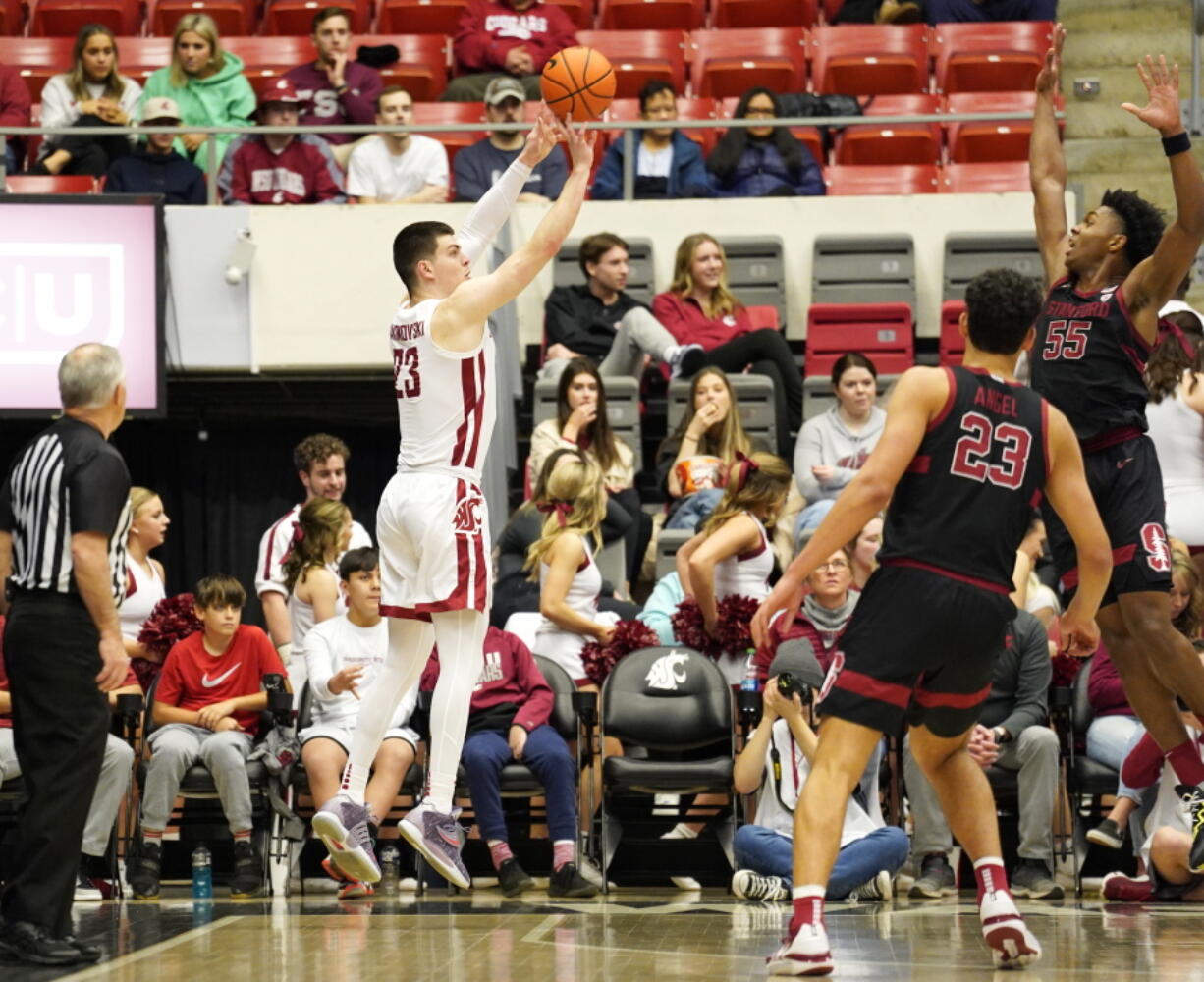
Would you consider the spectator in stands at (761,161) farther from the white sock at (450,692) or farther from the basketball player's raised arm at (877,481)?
the basketball player's raised arm at (877,481)

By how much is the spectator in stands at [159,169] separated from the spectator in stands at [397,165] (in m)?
1.06

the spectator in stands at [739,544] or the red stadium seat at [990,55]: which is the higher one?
→ the red stadium seat at [990,55]

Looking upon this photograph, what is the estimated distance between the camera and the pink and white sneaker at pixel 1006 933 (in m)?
5.51

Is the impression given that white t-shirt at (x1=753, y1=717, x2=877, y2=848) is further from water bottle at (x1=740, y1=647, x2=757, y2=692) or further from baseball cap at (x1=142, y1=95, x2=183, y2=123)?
baseball cap at (x1=142, y1=95, x2=183, y2=123)

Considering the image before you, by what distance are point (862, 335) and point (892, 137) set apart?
2.23 metres

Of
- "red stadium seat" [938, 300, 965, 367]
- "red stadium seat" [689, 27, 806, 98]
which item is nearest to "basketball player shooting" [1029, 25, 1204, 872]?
"red stadium seat" [938, 300, 965, 367]

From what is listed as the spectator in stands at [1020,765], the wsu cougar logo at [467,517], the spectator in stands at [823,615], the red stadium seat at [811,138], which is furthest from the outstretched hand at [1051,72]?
the red stadium seat at [811,138]

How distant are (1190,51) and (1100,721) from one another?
22.5ft

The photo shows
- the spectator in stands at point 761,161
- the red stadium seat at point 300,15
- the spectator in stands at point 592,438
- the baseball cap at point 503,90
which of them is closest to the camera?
the spectator in stands at point 592,438

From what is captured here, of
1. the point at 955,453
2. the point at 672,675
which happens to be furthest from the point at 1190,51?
the point at 955,453

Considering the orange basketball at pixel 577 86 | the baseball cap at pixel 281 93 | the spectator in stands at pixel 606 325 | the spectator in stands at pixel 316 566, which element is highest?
the baseball cap at pixel 281 93

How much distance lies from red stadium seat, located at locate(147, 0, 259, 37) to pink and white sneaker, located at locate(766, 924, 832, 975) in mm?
11222

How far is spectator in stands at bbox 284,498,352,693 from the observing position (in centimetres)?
935

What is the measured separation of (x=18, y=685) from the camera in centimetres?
609
